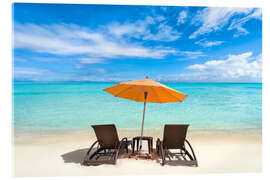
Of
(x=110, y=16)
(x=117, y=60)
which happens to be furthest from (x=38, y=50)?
(x=117, y=60)

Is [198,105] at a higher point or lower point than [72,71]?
lower

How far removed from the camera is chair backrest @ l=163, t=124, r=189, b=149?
3822 millimetres

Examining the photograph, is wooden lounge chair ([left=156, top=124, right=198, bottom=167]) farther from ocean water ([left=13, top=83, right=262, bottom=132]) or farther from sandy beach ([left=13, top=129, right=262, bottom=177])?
ocean water ([left=13, top=83, right=262, bottom=132])

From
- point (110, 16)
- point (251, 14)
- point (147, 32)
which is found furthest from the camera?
point (147, 32)

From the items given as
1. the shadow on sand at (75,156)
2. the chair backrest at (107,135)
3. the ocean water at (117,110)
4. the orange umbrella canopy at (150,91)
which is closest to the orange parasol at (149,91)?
the orange umbrella canopy at (150,91)

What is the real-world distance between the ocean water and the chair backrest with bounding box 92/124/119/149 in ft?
14.3

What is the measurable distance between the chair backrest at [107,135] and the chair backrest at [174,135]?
1.00 m

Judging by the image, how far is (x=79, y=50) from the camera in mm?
19578

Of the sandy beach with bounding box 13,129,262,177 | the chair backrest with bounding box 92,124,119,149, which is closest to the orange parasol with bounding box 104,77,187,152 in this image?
the chair backrest with bounding box 92,124,119,149

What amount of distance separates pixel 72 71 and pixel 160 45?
31.5 feet

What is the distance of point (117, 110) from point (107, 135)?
9.32m

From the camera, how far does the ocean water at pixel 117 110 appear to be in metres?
8.89
